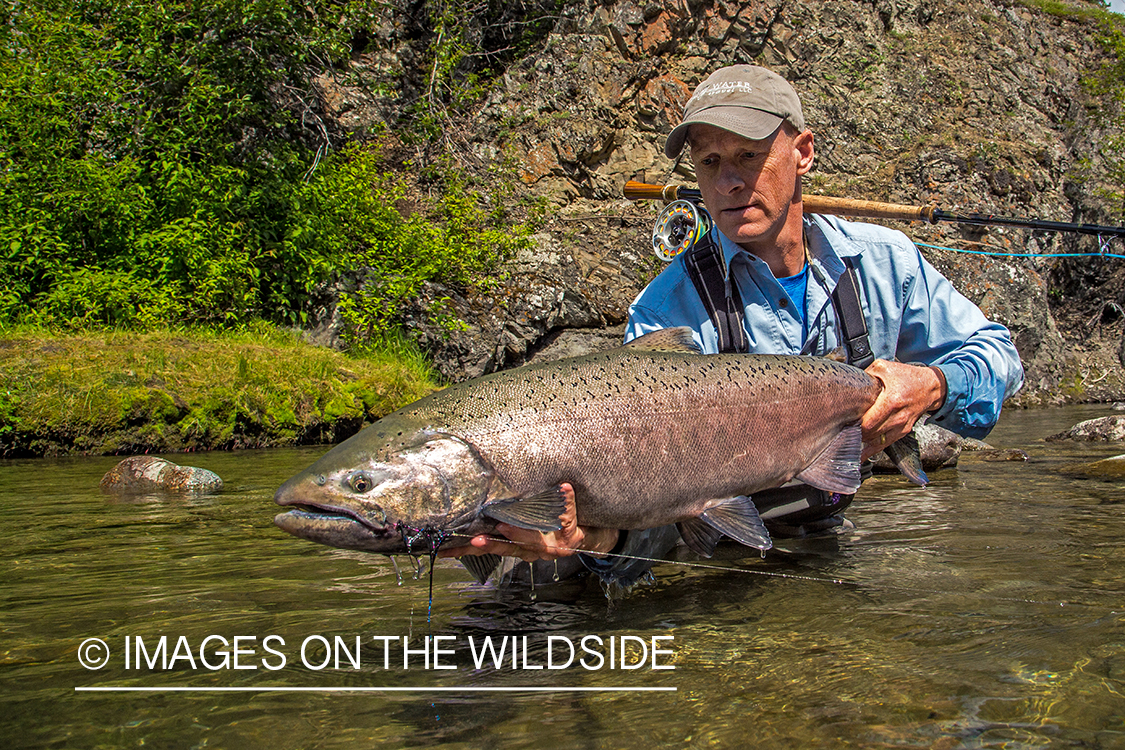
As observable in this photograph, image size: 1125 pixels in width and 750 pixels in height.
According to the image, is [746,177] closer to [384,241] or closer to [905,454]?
[905,454]

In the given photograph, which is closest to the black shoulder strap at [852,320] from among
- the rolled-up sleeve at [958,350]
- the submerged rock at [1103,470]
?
the rolled-up sleeve at [958,350]

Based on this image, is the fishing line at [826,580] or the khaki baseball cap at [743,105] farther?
the khaki baseball cap at [743,105]

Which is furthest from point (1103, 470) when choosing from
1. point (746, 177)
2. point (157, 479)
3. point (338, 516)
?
point (157, 479)

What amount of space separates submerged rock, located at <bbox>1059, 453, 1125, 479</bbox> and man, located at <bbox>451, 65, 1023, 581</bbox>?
10.7 feet

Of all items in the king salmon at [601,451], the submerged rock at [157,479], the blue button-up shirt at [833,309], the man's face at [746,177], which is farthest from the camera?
the submerged rock at [157,479]

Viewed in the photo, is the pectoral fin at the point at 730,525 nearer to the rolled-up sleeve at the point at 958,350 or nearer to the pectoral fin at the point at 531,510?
the pectoral fin at the point at 531,510

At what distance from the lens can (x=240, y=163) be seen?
14.1m

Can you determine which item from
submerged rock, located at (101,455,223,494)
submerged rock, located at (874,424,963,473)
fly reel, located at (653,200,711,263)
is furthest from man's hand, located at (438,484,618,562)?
submerged rock, located at (874,424,963,473)

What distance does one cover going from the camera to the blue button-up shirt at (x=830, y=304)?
11.7ft

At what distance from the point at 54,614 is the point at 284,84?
46.7 ft

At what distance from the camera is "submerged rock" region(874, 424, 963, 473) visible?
6.96 meters

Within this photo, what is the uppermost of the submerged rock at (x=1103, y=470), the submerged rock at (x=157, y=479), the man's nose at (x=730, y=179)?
the man's nose at (x=730, y=179)

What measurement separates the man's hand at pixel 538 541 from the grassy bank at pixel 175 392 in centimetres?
744

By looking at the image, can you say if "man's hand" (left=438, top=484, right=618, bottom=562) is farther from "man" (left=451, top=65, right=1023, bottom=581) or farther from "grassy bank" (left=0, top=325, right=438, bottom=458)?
"grassy bank" (left=0, top=325, right=438, bottom=458)
